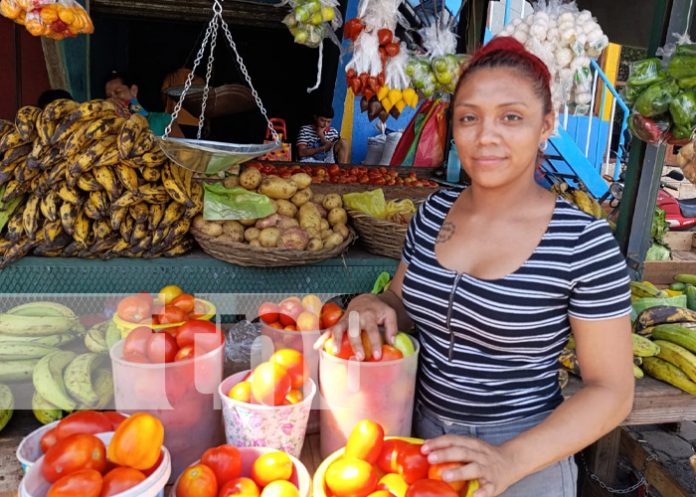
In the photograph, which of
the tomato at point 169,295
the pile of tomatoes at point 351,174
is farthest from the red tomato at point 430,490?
the pile of tomatoes at point 351,174

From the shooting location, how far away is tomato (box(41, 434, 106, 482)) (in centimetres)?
99

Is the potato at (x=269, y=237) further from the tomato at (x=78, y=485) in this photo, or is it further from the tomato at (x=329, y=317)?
the tomato at (x=78, y=485)

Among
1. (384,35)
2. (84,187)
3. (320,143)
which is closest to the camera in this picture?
(84,187)

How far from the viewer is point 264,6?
5723 mm

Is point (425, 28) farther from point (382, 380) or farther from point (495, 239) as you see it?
point (382, 380)

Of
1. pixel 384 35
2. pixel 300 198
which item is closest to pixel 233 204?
pixel 300 198

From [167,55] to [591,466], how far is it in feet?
24.2

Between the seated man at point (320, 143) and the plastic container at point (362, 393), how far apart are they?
5.13 metres

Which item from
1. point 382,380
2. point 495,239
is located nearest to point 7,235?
point 382,380

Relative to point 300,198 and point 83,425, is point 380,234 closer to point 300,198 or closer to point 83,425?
point 300,198

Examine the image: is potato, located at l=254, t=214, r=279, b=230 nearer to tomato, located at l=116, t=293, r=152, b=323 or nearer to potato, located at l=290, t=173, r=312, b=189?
potato, located at l=290, t=173, r=312, b=189

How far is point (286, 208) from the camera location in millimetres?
2744

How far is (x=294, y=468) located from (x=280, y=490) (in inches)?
4.2

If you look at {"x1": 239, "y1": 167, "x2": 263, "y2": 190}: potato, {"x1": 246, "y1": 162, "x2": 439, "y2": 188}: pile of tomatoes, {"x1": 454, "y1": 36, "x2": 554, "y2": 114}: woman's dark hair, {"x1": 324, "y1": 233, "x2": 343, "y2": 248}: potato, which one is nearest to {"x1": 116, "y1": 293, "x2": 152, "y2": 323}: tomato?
{"x1": 454, "y1": 36, "x2": 554, "y2": 114}: woman's dark hair
